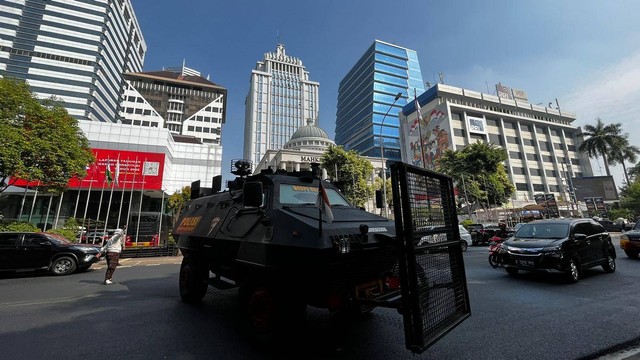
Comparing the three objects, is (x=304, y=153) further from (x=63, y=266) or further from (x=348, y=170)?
(x=63, y=266)

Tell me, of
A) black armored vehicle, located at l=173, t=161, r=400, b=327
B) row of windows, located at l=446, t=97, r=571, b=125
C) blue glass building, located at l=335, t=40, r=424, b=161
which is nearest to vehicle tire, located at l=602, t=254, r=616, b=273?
black armored vehicle, located at l=173, t=161, r=400, b=327

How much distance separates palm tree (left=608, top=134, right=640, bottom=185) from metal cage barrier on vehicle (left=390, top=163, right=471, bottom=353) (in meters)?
78.0

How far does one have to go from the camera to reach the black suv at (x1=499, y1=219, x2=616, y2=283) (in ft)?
25.3

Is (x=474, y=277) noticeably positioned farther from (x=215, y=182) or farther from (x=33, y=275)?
(x=33, y=275)

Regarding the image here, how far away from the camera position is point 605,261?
916 centimetres

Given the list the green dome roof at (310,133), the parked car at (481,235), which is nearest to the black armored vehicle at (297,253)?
the parked car at (481,235)

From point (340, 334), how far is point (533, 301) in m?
4.62

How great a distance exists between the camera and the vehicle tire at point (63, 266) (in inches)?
436

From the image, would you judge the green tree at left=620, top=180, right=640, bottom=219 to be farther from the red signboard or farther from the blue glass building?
the red signboard

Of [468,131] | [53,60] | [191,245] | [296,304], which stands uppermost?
[53,60]

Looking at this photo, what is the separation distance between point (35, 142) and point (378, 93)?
285 ft

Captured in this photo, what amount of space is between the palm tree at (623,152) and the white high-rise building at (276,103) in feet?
260

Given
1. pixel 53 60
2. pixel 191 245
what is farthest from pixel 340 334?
pixel 53 60

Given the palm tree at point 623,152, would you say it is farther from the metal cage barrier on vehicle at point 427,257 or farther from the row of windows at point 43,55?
the row of windows at point 43,55
